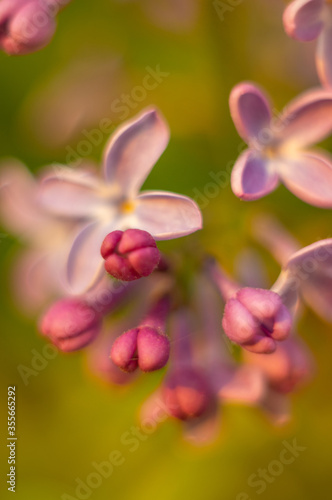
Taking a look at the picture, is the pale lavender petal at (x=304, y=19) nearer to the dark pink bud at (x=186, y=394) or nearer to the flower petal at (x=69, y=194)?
the flower petal at (x=69, y=194)

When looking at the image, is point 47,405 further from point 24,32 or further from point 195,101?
point 24,32

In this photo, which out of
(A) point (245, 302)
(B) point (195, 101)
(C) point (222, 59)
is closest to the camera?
(A) point (245, 302)

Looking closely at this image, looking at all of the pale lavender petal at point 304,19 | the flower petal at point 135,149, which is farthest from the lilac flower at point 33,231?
the pale lavender petal at point 304,19

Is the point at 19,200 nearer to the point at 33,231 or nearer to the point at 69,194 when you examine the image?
the point at 33,231

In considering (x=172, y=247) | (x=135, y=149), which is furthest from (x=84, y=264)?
(x=172, y=247)

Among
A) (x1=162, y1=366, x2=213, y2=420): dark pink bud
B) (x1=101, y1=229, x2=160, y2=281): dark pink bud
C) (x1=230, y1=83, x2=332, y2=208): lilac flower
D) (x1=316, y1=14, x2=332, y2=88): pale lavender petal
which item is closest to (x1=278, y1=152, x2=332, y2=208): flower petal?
(x1=230, y1=83, x2=332, y2=208): lilac flower

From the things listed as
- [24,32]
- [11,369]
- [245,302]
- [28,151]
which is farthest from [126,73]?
[245,302]

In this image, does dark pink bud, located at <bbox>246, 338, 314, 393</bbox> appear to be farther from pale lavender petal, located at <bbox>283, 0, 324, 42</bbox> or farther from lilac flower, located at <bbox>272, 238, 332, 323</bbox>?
pale lavender petal, located at <bbox>283, 0, 324, 42</bbox>
